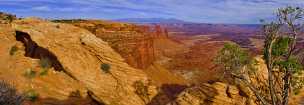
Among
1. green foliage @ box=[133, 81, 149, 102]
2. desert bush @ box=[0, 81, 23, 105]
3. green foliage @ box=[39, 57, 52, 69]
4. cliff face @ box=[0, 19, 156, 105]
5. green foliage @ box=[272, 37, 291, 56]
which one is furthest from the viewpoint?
green foliage @ box=[133, 81, 149, 102]

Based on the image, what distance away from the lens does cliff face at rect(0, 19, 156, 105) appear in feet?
126

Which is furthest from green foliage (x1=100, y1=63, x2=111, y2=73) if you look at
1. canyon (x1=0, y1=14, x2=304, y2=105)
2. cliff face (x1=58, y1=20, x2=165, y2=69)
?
cliff face (x1=58, y1=20, x2=165, y2=69)

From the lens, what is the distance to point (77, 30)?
43750 millimetres

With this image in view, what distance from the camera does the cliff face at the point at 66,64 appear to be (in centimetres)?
3828

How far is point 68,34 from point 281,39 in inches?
942

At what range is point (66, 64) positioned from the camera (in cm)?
4081

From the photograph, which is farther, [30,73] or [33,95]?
[30,73]

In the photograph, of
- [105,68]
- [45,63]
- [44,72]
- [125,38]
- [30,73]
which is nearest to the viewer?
[30,73]

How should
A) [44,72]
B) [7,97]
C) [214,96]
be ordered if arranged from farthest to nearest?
[44,72]
[214,96]
[7,97]

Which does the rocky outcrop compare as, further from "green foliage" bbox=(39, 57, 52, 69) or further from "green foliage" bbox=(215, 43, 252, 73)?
"green foliage" bbox=(39, 57, 52, 69)

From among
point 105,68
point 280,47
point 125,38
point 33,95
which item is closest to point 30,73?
point 33,95

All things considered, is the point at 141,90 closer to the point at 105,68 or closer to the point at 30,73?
the point at 105,68

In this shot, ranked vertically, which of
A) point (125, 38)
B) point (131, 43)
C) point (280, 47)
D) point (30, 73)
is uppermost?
point (280, 47)

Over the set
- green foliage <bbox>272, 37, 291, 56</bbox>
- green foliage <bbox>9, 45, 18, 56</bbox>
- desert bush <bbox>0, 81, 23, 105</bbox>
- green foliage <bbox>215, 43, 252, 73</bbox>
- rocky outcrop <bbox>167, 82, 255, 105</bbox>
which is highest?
green foliage <bbox>272, 37, 291, 56</bbox>
